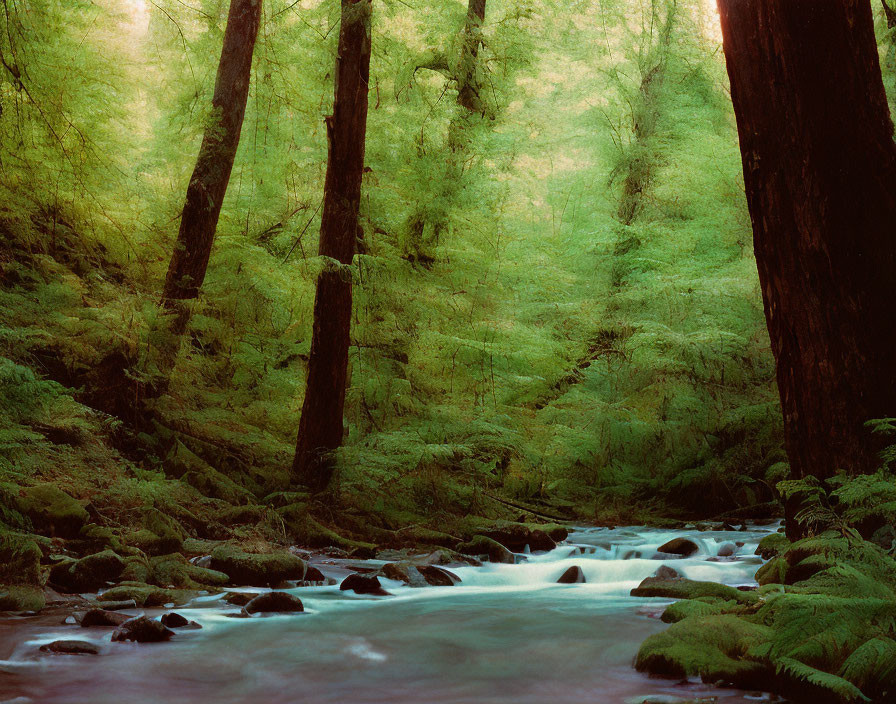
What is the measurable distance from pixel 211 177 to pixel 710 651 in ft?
28.4

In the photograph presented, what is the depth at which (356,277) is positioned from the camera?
1030cm

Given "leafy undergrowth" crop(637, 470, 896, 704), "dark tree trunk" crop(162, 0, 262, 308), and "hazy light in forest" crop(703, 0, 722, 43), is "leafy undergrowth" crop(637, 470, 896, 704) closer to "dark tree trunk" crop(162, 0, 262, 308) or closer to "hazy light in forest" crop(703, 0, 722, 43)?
"dark tree trunk" crop(162, 0, 262, 308)

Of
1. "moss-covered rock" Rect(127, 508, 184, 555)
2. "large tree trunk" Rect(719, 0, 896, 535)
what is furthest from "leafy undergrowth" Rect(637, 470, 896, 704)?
"moss-covered rock" Rect(127, 508, 184, 555)

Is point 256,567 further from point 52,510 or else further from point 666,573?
point 666,573

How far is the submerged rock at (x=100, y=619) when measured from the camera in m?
5.05

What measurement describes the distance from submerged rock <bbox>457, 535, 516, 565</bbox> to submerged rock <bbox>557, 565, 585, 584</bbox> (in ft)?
2.53

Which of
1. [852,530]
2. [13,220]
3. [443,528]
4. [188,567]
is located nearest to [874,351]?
[852,530]

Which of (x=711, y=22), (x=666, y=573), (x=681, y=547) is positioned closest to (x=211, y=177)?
(x=666, y=573)

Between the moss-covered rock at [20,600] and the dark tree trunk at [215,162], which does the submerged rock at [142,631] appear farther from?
the dark tree trunk at [215,162]

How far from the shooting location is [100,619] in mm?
5074

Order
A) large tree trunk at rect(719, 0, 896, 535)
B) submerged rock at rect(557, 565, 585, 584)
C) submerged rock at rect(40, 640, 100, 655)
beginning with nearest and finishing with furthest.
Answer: large tree trunk at rect(719, 0, 896, 535) → submerged rock at rect(40, 640, 100, 655) → submerged rock at rect(557, 565, 585, 584)

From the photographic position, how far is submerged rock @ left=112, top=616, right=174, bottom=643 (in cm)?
482

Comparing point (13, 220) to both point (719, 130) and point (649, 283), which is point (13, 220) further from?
point (719, 130)

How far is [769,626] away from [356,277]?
7.24 metres
